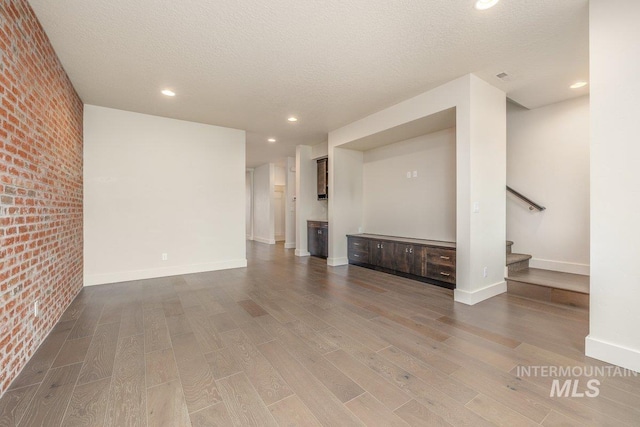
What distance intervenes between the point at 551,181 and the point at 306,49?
3995 mm

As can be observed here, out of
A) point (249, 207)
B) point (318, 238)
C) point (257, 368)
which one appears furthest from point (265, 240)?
point (257, 368)

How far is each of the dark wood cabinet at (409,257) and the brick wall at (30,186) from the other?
421 cm

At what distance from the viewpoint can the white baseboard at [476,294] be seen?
3152 millimetres

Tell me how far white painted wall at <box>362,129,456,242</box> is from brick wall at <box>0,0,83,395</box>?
4.77m

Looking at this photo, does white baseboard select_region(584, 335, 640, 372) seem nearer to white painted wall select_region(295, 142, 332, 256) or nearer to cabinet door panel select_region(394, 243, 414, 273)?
cabinet door panel select_region(394, 243, 414, 273)

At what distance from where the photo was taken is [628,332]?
1855 mm

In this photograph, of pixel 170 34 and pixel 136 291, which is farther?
pixel 136 291

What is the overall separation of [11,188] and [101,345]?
134 cm

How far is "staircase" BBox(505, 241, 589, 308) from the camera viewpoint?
303 centimetres

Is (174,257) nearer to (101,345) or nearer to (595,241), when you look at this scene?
(101,345)

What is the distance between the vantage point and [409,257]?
4266 mm

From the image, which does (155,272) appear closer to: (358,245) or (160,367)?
(160,367)

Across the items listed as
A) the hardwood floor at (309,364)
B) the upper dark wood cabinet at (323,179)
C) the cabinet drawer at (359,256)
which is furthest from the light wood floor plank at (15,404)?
the upper dark wood cabinet at (323,179)

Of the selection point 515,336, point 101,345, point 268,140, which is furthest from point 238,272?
point 515,336
